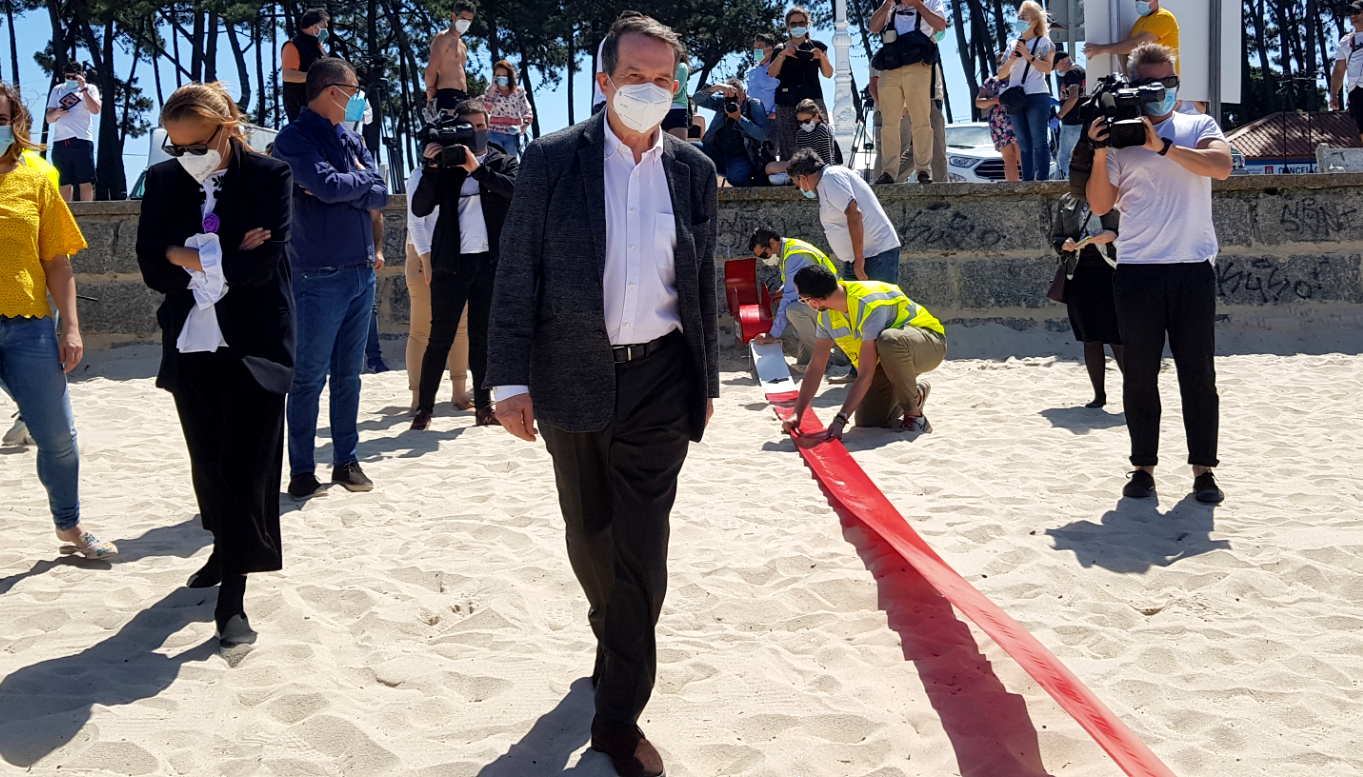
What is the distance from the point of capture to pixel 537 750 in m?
3.09

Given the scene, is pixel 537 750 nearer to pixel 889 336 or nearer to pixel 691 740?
pixel 691 740

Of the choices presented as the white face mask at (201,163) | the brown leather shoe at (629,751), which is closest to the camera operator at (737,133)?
the white face mask at (201,163)

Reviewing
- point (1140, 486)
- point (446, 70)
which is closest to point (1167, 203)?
point (1140, 486)

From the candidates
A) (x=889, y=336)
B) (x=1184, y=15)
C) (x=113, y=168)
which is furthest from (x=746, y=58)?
(x=889, y=336)

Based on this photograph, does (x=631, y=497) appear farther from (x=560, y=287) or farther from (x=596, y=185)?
(x=596, y=185)

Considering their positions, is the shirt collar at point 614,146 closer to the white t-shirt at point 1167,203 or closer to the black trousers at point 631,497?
the black trousers at point 631,497

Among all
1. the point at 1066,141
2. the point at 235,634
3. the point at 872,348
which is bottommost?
the point at 235,634

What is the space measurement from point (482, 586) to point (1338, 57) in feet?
36.9

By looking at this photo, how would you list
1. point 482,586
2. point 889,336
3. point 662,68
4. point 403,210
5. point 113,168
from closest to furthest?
1. point 662,68
2. point 482,586
3. point 889,336
4. point 403,210
5. point 113,168

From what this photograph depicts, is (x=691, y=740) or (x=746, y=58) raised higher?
(x=746, y=58)

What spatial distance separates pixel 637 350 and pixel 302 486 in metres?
3.25

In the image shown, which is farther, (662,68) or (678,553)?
(678,553)

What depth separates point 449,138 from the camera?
6551 millimetres

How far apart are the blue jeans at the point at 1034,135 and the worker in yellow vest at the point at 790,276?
2.66 metres
